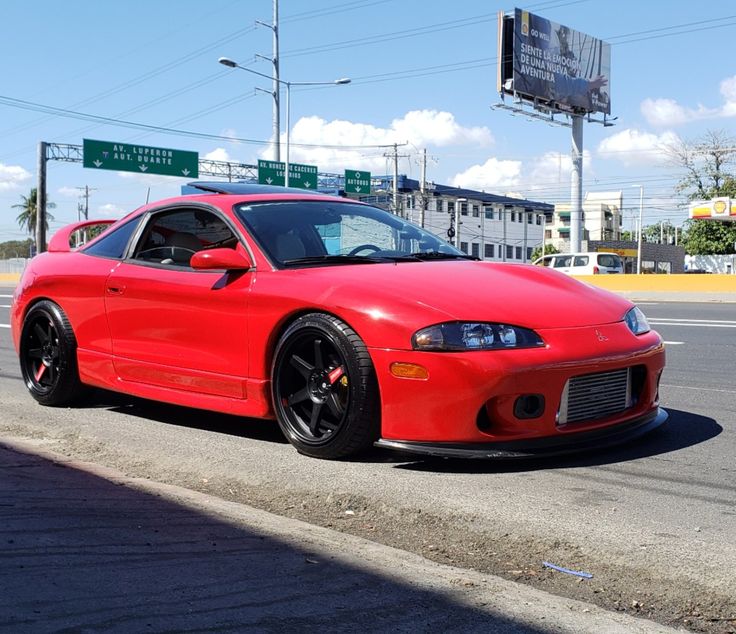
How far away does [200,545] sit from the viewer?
3.07 m

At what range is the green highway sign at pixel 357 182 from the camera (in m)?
52.0

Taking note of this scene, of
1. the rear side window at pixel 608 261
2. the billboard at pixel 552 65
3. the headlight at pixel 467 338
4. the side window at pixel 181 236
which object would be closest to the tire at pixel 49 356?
the side window at pixel 181 236

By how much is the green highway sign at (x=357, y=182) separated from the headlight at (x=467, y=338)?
48.4 meters

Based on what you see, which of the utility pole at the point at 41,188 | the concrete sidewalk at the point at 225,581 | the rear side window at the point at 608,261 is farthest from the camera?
the utility pole at the point at 41,188

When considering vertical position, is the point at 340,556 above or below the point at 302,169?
below

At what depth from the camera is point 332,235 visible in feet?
16.8

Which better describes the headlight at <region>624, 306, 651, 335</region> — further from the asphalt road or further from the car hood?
the asphalt road

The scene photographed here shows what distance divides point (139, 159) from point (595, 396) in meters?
41.4

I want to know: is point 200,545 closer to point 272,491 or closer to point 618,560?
point 272,491

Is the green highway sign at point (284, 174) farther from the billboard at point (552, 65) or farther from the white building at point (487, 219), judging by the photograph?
the white building at point (487, 219)

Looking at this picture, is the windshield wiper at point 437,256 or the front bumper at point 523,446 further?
the windshield wiper at point 437,256

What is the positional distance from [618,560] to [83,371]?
3.93 m

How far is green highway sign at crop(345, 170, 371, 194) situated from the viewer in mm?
52000

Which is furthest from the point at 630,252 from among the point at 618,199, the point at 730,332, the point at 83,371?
the point at 83,371
